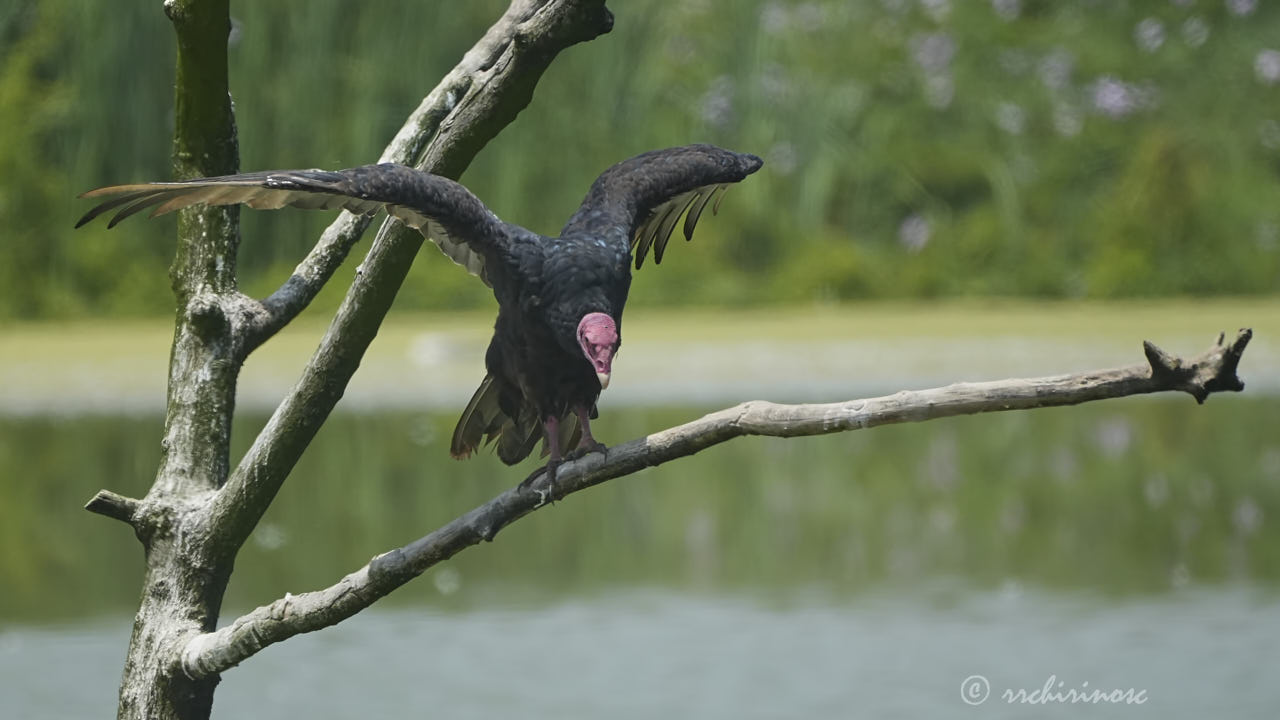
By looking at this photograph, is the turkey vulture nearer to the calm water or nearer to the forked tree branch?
the forked tree branch

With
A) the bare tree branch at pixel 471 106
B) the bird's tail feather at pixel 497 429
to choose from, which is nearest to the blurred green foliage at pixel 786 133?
the bird's tail feather at pixel 497 429

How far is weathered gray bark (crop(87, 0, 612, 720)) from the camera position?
2.88 m

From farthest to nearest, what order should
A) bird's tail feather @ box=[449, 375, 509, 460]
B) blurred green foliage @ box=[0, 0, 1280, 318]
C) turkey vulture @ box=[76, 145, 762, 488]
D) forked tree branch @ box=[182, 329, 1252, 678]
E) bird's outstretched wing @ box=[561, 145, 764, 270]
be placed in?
blurred green foliage @ box=[0, 0, 1280, 318] < bird's tail feather @ box=[449, 375, 509, 460] < bird's outstretched wing @ box=[561, 145, 764, 270] < turkey vulture @ box=[76, 145, 762, 488] < forked tree branch @ box=[182, 329, 1252, 678]

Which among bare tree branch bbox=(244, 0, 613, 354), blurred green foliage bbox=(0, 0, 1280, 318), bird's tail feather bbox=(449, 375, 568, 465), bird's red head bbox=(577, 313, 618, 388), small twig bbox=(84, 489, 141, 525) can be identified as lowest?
small twig bbox=(84, 489, 141, 525)

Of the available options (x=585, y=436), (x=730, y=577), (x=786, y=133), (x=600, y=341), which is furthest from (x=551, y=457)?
(x=786, y=133)

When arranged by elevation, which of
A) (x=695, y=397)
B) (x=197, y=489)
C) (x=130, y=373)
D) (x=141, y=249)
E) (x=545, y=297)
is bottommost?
(x=197, y=489)

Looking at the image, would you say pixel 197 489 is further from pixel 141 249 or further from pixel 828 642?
pixel 141 249

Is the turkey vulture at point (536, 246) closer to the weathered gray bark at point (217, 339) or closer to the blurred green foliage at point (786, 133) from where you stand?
the weathered gray bark at point (217, 339)

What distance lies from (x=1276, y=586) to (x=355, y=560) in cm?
327

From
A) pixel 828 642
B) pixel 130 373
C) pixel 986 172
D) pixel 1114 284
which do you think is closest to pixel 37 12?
pixel 130 373

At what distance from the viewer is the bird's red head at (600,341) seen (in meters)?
2.84

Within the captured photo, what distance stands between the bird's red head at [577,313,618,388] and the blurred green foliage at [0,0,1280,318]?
6.94m

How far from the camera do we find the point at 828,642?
17.0 ft

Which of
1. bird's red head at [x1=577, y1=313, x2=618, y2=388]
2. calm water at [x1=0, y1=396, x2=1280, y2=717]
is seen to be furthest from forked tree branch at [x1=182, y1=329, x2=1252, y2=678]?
calm water at [x1=0, y1=396, x2=1280, y2=717]
